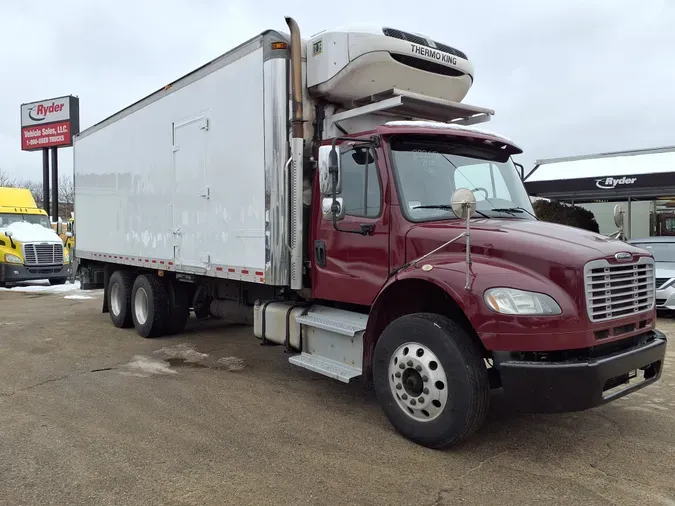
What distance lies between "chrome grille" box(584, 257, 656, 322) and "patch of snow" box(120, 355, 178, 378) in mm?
4773

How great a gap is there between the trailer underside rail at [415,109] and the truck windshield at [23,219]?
58.2 ft

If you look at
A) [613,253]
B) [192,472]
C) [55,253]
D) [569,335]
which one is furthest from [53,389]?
[55,253]

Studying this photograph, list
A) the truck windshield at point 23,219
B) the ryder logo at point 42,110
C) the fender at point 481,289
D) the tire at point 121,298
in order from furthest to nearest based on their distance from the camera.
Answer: the ryder logo at point 42,110, the truck windshield at point 23,219, the tire at point 121,298, the fender at point 481,289

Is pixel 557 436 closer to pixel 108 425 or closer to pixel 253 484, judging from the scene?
pixel 253 484

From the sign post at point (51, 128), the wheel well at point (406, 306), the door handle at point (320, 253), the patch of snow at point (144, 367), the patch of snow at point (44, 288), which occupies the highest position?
the sign post at point (51, 128)

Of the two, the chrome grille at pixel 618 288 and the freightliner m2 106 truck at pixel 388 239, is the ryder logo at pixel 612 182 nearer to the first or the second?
the freightliner m2 106 truck at pixel 388 239

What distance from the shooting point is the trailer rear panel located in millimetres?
5699

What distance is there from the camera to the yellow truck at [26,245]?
59.1ft

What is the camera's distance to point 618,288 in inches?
158

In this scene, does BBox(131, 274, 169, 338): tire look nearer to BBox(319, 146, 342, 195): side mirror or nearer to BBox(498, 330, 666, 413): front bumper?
BBox(319, 146, 342, 195): side mirror

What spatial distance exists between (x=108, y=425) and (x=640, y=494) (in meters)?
4.09

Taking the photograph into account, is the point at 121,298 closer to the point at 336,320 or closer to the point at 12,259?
the point at 336,320

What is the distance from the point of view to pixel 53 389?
589 centimetres

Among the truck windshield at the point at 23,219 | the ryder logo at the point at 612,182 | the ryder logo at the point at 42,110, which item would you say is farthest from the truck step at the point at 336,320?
the ryder logo at the point at 42,110
